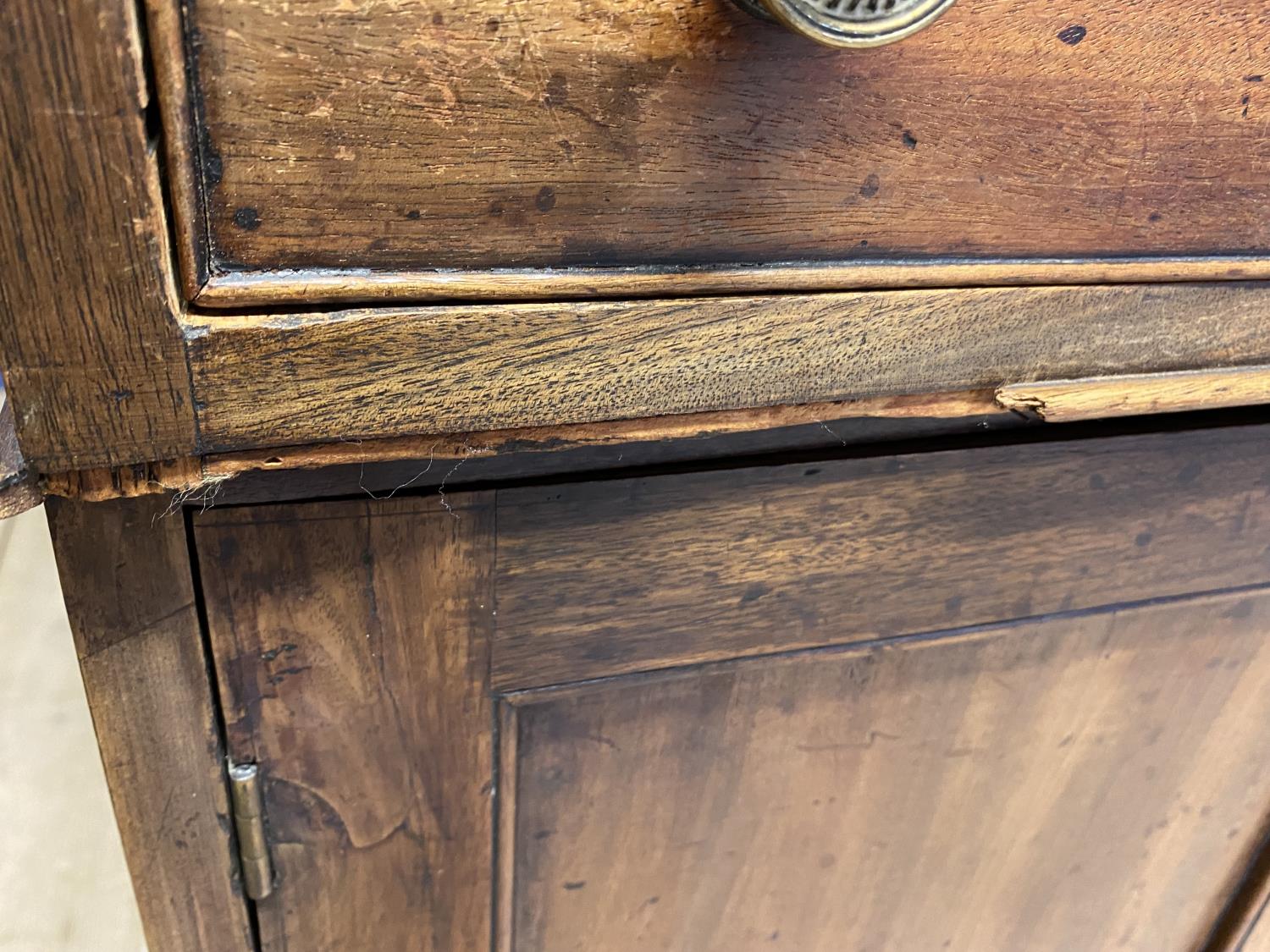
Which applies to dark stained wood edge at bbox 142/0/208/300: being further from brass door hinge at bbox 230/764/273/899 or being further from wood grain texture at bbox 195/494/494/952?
brass door hinge at bbox 230/764/273/899

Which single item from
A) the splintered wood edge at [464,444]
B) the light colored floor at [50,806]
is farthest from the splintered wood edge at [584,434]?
the light colored floor at [50,806]

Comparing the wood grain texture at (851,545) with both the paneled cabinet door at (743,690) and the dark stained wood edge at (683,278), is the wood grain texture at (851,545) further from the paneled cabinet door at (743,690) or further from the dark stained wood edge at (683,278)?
the dark stained wood edge at (683,278)

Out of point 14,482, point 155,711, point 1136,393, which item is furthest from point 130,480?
point 1136,393

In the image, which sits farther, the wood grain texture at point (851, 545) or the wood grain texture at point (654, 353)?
the wood grain texture at point (851, 545)

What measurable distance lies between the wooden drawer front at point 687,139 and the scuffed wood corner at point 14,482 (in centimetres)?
8

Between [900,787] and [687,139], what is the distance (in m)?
0.43

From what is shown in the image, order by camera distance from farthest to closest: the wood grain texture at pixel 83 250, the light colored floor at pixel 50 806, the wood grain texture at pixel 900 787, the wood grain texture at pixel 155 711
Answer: the light colored floor at pixel 50 806
the wood grain texture at pixel 900 787
the wood grain texture at pixel 155 711
the wood grain texture at pixel 83 250

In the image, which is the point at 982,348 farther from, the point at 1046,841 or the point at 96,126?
the point at 1046,841

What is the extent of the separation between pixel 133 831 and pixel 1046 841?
554 mm

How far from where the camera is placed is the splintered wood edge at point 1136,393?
0.38 meters

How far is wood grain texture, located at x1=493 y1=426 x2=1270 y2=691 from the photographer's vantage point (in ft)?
1.37

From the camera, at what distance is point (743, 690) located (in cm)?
49

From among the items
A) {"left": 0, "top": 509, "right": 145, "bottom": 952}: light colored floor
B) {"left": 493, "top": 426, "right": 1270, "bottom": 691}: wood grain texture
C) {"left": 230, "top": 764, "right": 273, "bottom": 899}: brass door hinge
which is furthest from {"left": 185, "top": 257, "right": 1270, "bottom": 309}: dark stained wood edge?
{"left": 0, "top": 509, "right": 145, "bottom": 952}: light colored floor

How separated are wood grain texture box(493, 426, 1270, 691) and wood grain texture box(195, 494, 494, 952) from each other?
28mm
